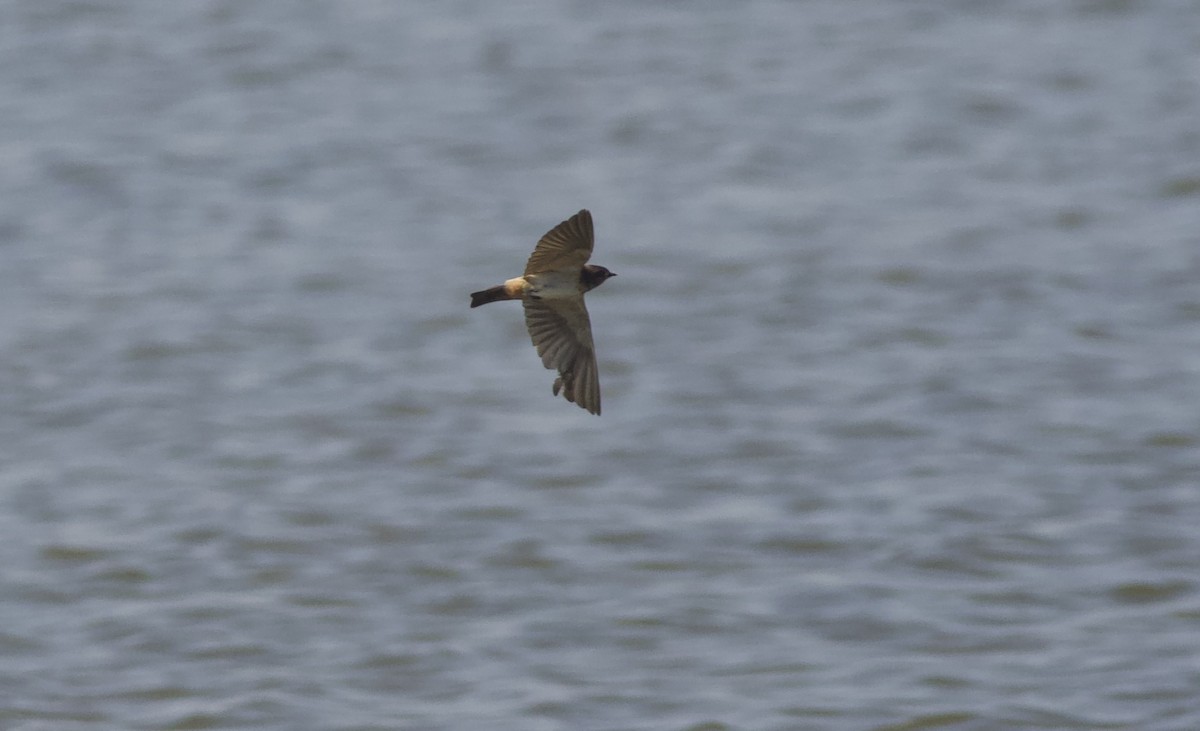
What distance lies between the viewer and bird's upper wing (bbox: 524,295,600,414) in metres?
4.51

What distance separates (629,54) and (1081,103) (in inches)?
138

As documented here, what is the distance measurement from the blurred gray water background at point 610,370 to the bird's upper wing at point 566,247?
4056 millimetres

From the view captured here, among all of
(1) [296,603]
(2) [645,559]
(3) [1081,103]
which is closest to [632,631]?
(2) [645,559]

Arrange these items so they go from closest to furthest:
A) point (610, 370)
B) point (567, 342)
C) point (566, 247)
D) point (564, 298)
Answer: point (566, 247), point (564, 298), point (567, 342), point (610, 370)

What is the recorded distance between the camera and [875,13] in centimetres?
1723

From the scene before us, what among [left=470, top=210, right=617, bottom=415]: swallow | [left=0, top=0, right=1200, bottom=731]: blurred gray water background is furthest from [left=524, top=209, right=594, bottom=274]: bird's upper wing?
[left=0, top=0, right=1200, bottom=731]: blurred gray water background

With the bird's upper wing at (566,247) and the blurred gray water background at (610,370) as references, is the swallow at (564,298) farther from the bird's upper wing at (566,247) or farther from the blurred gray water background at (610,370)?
the blurred gray water background at (610,370)

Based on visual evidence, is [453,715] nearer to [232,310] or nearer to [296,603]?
[296,603]

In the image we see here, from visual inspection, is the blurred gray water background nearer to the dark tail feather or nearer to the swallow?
the swallow

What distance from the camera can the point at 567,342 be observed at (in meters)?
4.60

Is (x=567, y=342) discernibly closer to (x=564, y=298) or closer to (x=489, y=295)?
(x=564, y=298)

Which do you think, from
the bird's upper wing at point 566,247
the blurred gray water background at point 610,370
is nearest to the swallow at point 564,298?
the bird's upper wing at point 566,247

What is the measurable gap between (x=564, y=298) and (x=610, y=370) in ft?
23.9

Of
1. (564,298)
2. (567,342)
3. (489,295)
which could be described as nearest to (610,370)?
(567,342)
